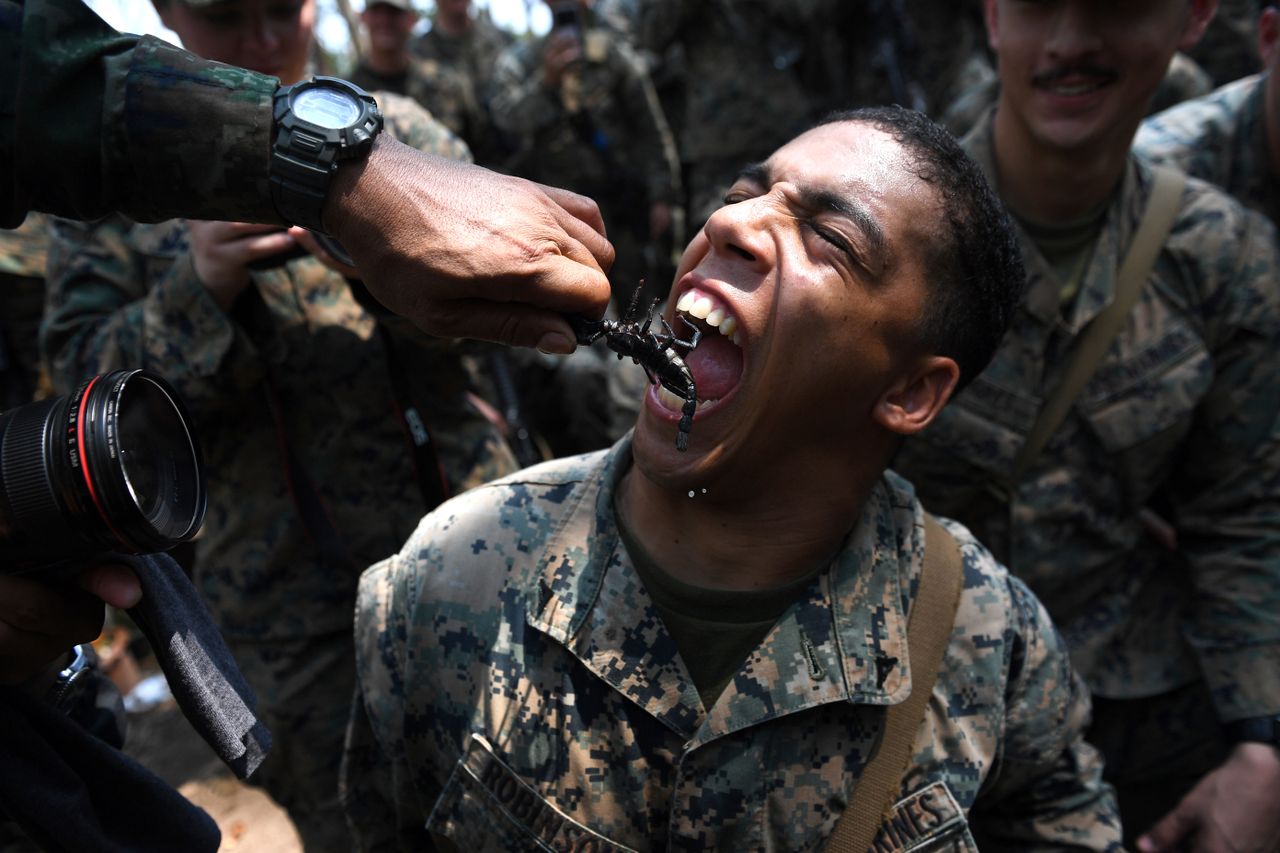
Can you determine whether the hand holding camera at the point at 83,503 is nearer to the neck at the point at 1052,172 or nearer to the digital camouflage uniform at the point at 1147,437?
the digital camouflage uniform at the point at 1147,437

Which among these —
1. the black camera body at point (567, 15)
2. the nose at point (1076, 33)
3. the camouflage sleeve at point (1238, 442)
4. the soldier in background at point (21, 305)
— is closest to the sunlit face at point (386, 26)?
the black camera body at point (567, 15)

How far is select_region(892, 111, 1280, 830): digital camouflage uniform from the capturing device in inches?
117

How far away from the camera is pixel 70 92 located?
171 centimetres

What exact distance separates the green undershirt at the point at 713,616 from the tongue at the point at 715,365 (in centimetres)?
40

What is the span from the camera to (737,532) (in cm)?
209

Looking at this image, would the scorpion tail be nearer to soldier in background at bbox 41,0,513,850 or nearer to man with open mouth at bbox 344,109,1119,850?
man with open mouth at bbox 344,109,1119,850

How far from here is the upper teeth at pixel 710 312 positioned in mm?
2020

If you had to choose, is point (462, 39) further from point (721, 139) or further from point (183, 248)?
point (183, 248)

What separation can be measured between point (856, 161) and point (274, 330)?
1837 millimetres

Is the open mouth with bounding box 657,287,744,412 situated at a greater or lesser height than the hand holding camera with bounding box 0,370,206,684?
greater

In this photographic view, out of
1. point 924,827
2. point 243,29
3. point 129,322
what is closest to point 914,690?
point 924,827

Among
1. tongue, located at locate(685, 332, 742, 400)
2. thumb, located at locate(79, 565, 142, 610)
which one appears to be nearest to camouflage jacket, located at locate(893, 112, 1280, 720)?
tongue, located at locate(685, 332, 742, 400)

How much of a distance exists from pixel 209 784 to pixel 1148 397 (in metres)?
4.66

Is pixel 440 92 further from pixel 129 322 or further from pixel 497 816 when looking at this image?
pixel 497 816
